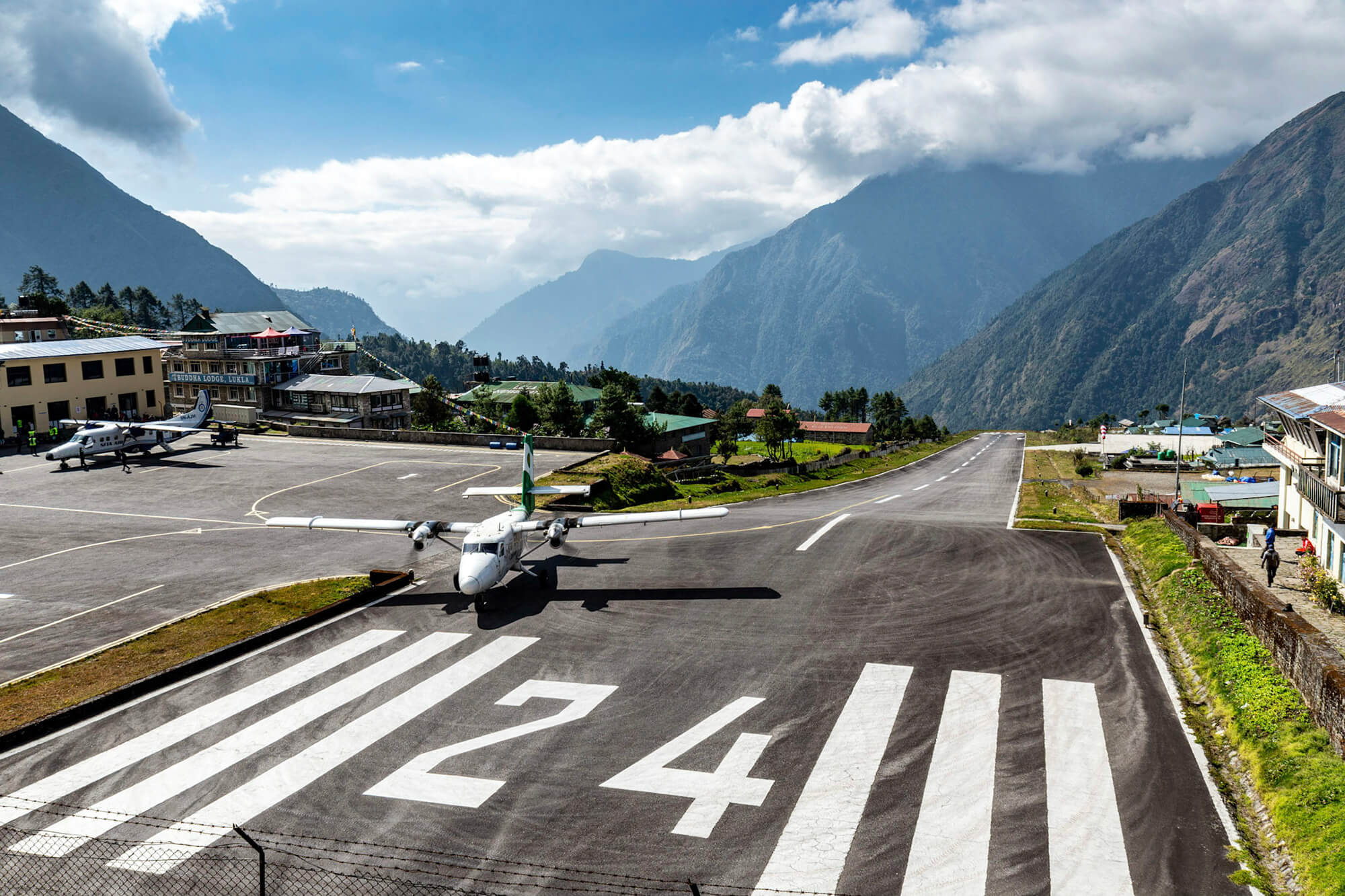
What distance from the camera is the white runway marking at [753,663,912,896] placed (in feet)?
54.6

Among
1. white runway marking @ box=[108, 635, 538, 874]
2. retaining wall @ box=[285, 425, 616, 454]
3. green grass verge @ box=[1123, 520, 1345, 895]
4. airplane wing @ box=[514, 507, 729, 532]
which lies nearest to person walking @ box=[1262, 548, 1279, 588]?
green grass verge @ box=[1123, 520, 1345, 895]

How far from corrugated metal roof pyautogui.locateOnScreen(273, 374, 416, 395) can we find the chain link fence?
8292cm

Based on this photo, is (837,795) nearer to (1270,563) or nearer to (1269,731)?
(1269,731)

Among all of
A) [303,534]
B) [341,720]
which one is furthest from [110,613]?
[341,720]

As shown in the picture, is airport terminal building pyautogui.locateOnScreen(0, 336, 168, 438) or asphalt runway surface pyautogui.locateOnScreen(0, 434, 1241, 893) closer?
asphalt runway surface pyautogui.locateOnScreen(0, 434, 1241, 893)

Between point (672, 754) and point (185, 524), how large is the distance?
40547mm

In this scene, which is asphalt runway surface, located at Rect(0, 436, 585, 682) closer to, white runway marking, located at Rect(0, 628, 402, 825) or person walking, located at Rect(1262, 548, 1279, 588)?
white runway marking, located at Rect(0, 628, 402, 825)

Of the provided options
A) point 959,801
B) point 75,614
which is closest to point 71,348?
point 75,614

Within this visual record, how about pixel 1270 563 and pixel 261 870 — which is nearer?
pixel 261 870

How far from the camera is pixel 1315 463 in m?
38.5

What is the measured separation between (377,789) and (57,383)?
82550 millimetres

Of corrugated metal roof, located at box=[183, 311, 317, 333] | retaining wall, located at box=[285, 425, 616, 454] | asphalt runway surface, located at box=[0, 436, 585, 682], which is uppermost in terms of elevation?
corrugated metal roof, located at box=[183, 311, 317, 333]

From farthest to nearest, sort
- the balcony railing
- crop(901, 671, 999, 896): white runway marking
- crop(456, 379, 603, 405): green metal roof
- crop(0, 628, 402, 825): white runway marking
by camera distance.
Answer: crop(456, 379, 603, 405): green metal roof
the balcony railing
crop(0, 628, 402, 825): white runway marking
crop(901, 671, 999, 896): white runway marking

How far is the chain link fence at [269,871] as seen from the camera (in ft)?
53.4
